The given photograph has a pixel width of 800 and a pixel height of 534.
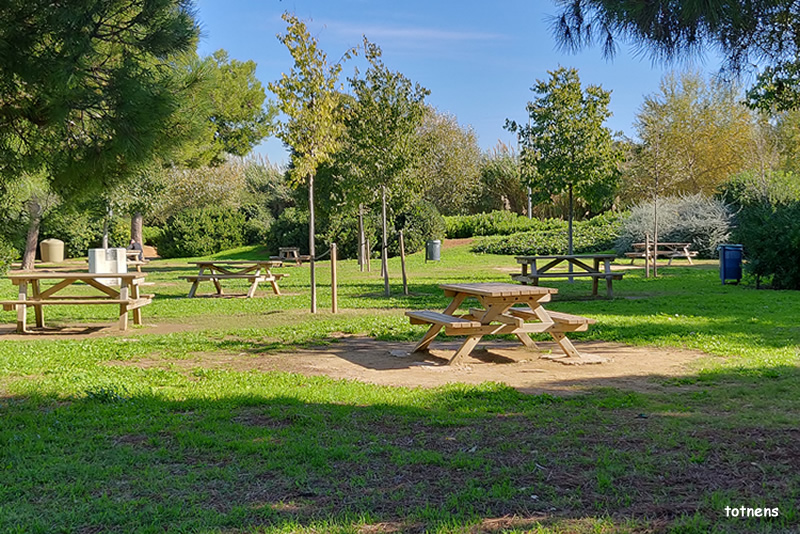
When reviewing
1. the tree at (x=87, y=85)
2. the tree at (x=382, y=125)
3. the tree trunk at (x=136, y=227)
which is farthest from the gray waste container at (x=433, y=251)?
the tree at (x=87, y=85)

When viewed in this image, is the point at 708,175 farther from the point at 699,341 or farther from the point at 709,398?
the point at 709,398

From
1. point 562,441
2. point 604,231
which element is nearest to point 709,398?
point 562,441

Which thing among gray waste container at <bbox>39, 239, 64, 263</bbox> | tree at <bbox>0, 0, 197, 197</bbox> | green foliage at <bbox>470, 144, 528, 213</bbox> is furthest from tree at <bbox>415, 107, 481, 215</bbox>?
tree at <bbox>0, 0, 197, 197</bbox>

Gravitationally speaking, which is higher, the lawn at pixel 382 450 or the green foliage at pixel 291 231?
the green foliage at pixel 291 231

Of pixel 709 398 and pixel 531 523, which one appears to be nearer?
pixel 531 523

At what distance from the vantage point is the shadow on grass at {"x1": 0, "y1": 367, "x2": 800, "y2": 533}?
3.36m

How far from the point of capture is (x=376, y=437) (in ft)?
15.3

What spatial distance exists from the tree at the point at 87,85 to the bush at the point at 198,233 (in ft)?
105

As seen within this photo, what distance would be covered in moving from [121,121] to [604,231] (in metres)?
28.4

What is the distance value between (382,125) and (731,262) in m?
8.45

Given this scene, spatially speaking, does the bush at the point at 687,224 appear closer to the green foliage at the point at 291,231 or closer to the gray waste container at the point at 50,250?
the green foliage at the point at 291,231

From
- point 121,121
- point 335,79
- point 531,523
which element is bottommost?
point 531,523

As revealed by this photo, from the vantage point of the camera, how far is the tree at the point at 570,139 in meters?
18.1

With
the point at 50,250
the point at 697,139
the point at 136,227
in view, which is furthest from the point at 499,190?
the point at 50,250
